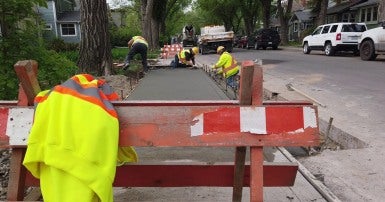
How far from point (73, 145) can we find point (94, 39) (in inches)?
402

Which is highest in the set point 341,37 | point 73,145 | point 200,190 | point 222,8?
point 222,8

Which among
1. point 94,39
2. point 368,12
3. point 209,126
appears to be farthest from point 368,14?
point 209,126

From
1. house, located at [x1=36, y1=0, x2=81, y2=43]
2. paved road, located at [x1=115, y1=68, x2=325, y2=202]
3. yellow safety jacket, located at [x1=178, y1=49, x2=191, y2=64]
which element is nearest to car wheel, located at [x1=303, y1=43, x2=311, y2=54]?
yellow safety jacket, located at [x1=178, y1=49, x2=191, y2=64]

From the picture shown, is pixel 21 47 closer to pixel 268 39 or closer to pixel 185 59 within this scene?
pixel 185 59

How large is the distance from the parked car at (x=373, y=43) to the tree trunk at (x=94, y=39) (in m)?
11.6

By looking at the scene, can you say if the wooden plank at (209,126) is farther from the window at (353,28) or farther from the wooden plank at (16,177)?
the window at (353,28)

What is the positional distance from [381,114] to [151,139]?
5.64 meters

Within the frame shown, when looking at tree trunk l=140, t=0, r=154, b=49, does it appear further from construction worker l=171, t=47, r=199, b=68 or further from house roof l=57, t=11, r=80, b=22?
house roof l=57, t=11, r=80, b=22

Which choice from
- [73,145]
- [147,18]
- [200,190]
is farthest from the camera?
[147,18]

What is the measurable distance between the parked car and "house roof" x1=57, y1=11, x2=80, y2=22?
3712cm

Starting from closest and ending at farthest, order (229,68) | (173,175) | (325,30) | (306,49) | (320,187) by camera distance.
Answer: (173,175)
(320,187)
(229,68)
(325,30)
(306,49)

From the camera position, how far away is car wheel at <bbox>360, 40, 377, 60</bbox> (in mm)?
17834

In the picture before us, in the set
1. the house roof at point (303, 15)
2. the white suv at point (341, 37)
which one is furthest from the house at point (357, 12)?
the white suv at point (341, 37)

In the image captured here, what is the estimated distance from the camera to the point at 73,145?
2.25m
